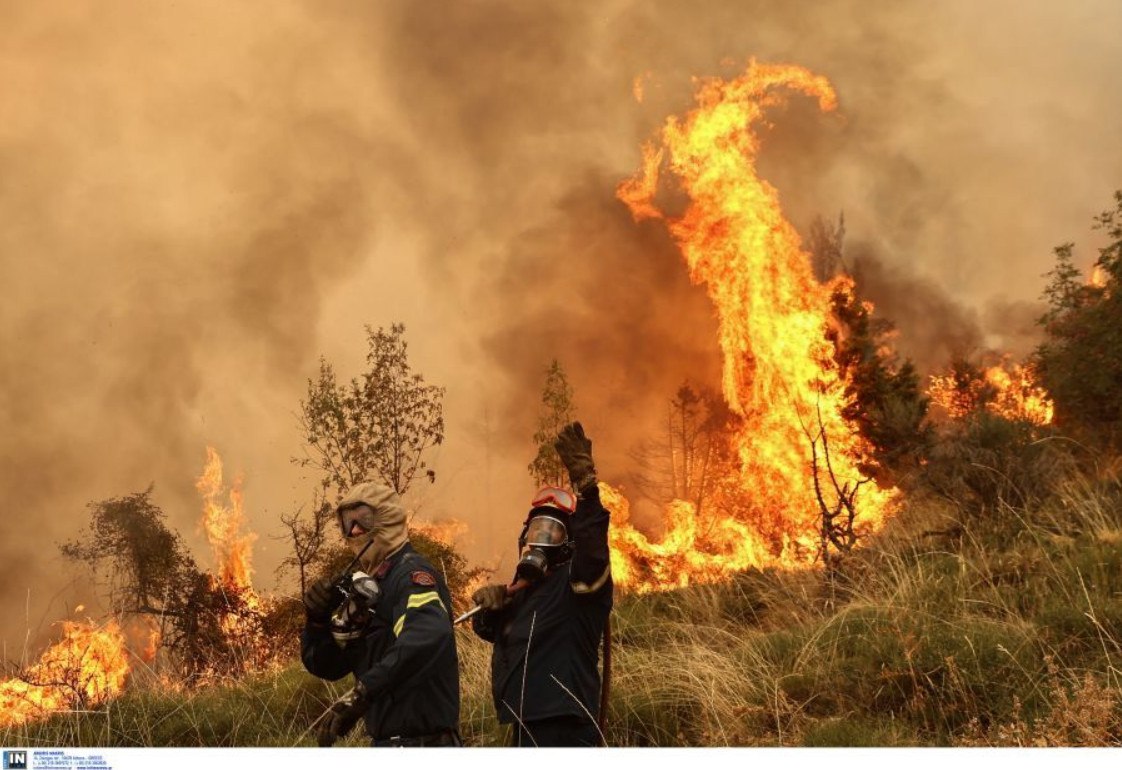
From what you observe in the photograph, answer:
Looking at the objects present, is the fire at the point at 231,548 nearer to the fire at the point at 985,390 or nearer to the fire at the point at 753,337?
the fire at the point at 753,337

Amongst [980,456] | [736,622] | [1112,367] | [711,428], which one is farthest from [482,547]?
[1112,367]

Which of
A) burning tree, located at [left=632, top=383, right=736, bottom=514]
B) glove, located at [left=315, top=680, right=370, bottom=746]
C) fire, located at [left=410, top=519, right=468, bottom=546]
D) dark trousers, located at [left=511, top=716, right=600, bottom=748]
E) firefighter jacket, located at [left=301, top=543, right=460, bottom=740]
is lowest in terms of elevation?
dark trousers, located at [left=511, top=716, right=600, bottom=748]

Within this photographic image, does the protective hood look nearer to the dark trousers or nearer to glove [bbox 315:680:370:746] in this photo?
glove [bbox 315:680:370:746]

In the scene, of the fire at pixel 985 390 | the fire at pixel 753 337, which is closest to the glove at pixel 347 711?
the fire at pixel 753 337

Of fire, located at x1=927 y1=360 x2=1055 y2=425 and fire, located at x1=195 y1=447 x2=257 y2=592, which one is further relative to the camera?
fire, located at x1=927 y1=360 x2=1055 y2=425

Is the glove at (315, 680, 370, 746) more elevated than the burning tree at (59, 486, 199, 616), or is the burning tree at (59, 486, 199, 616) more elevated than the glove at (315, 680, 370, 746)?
the burning tree at (59, 486, 199, 616)

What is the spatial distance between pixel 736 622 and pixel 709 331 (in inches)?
493

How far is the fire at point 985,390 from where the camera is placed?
25781mm

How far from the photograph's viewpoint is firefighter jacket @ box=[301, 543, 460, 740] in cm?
444

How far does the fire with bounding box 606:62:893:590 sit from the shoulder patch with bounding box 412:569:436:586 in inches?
417

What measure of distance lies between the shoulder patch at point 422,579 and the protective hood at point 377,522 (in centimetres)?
32

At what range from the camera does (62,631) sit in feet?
31.0

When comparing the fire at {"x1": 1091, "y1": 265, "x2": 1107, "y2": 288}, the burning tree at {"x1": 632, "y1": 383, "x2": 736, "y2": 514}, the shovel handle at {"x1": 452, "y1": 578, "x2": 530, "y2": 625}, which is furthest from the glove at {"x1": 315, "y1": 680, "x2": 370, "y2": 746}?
the fire at {"x1": 1091, "y1": 265, "x2": 1107, "y2": 288}

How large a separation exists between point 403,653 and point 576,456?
1375 mm
